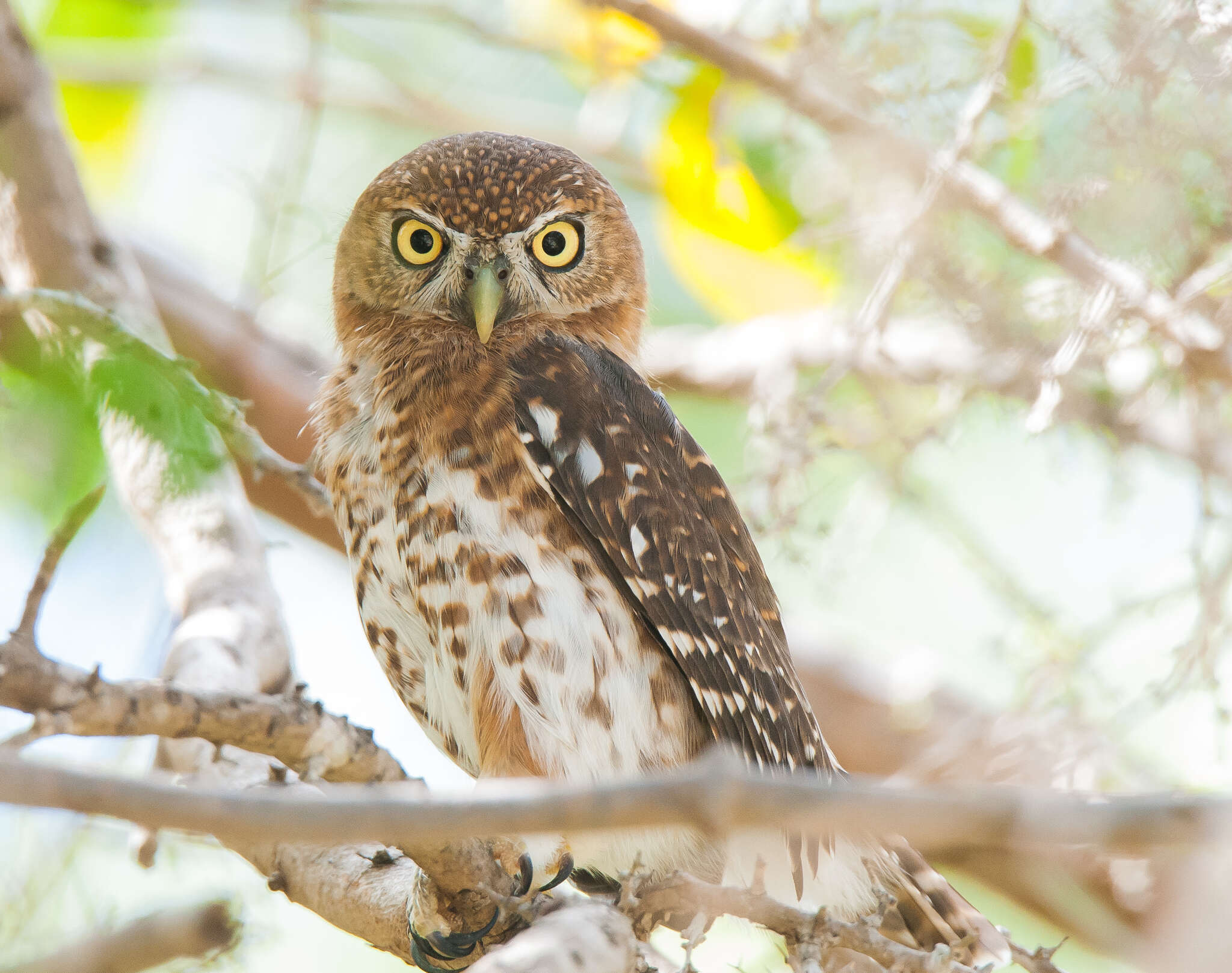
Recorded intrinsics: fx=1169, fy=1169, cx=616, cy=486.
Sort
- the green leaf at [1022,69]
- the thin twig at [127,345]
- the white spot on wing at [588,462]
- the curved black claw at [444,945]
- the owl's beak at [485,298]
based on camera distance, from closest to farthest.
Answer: the thin twig at [127,345]
the curved black claw at [444,945]
the white spot on wing at [588,462]
the owl's beak at [485,298]
the green leaf at [1022,69]

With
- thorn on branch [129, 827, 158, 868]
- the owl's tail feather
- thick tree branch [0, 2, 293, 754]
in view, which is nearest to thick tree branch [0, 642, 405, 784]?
thick tree branch [0, 2, 293, 754]

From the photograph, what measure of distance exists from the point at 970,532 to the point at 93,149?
4336 millimetres

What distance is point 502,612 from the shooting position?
251 cm

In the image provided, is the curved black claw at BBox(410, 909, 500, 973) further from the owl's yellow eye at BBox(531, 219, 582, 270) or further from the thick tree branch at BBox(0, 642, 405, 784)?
the owl's yellow eye at BBox(531, 219, 582, 270)

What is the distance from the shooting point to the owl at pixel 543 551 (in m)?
2.54

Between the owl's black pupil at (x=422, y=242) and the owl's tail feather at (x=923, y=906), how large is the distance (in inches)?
74.5

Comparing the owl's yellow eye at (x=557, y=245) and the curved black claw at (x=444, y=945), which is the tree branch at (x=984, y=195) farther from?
the curved black claw at (x=444, y=945)

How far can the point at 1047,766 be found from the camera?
3.59m

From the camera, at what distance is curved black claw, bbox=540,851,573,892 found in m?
2.37

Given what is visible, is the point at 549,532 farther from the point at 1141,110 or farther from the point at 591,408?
the point at 1141,110

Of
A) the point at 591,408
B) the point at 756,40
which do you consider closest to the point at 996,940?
the point at 591,408

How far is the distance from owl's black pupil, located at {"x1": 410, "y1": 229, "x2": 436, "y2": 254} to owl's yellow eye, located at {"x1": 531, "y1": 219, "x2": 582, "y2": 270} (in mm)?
274

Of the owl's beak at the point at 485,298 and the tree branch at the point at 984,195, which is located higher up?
the tree branch at the point at 984,195

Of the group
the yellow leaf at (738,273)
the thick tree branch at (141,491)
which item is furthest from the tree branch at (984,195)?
the thick tree branch at (141,491)
